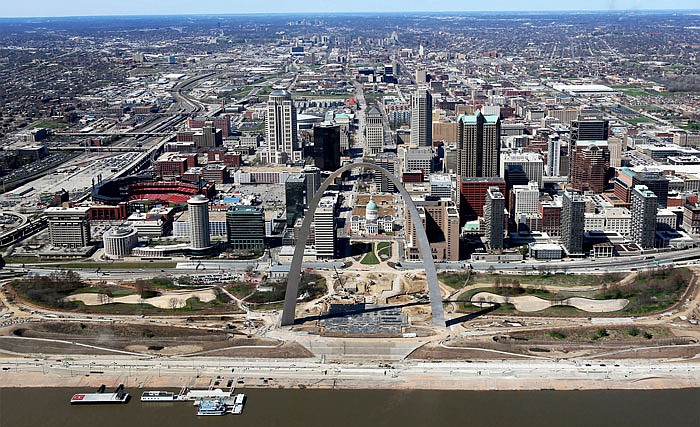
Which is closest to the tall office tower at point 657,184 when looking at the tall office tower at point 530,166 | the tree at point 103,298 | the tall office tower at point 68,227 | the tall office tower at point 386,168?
the tall office tower at point 530,166

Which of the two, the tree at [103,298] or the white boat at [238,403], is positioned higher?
the tree at [103,298]

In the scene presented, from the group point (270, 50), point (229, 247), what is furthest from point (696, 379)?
point (270, 50)

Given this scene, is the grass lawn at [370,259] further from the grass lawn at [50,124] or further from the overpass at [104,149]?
the grass lawn at [50,124]

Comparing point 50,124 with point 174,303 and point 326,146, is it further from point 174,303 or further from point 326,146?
point 174,303

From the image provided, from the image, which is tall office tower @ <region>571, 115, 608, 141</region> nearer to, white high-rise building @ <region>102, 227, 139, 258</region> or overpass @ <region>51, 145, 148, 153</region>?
white high-rise building @ <region>102, 227, 139, 258</region>

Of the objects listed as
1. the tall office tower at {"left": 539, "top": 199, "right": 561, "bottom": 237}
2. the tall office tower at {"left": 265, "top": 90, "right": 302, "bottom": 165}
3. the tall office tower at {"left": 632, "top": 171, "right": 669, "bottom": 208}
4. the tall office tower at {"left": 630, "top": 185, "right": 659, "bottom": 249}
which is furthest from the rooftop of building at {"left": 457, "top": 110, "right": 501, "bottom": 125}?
the tall office tower at {"left": 265, "top": 90, "right": 302, "bottom": 165}

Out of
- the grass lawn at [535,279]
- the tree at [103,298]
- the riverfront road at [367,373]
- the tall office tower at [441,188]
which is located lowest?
the grass lawn at [535,279]

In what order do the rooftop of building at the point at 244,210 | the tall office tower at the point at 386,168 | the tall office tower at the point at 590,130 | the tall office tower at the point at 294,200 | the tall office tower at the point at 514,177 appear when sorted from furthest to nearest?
the tall office tower at the point at 590,130
the tall office tower at the point at 386,168
the tall office tower at the point at 514,177
the tall office tower at the point at 294,200
the rooftop of building at the point at 244,210
